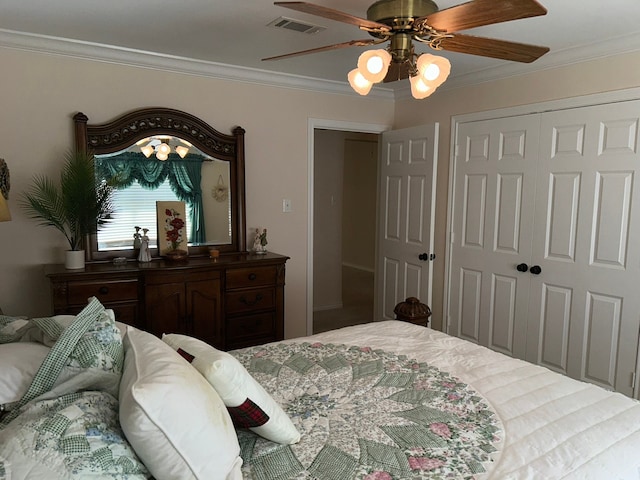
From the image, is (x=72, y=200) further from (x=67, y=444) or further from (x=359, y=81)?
(x=67, y=444)

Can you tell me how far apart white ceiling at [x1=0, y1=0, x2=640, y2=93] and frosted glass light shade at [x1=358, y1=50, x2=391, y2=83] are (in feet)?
1.92

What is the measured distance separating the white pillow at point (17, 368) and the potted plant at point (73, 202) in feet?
5.77

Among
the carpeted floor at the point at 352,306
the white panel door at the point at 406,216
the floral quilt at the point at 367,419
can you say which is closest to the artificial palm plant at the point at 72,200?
the floral quilt at the point at 367,419

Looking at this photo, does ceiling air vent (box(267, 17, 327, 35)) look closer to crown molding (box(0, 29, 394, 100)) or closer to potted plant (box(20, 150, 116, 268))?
crown molding (box(0, 29, 394, 100))

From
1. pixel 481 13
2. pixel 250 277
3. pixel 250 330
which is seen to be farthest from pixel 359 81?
pixel 250 330

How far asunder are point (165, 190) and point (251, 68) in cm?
115

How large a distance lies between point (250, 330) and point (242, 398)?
84.3 inches

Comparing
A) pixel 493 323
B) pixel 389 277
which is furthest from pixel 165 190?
pixel 493 323

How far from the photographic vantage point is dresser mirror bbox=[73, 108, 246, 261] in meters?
3.19

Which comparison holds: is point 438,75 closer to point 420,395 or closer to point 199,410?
point 420,395

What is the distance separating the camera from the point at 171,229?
3379 mm

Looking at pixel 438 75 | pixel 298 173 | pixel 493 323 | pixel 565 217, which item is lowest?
pixel 493 323

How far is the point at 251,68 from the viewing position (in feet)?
11.7

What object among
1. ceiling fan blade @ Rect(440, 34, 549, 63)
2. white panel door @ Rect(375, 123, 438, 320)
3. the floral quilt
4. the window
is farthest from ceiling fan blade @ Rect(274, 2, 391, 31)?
the window
